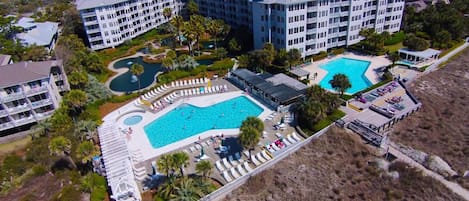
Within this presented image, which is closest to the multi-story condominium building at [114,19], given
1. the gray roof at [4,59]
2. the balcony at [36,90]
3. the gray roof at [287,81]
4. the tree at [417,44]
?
the gray roof at [4,59]

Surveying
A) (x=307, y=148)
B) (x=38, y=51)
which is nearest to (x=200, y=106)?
(x=307, y=148)

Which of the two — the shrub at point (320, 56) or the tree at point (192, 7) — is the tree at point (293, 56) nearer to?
the shrub at point (320, 56)

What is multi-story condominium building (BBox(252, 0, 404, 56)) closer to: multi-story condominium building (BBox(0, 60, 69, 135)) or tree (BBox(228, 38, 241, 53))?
tree (BBox(228, 38, 241, 53))

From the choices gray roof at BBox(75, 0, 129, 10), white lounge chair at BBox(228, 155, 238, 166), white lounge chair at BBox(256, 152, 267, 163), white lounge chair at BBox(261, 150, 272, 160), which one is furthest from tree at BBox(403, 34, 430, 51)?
gray roof at BBox(75, 0, 129, 10)

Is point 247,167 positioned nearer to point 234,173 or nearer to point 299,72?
point 234,173

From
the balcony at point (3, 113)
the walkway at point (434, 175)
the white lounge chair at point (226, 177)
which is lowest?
the walkway at point (434, 175)

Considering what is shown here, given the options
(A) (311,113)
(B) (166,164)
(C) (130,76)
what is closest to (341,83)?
(A) (311,113)
